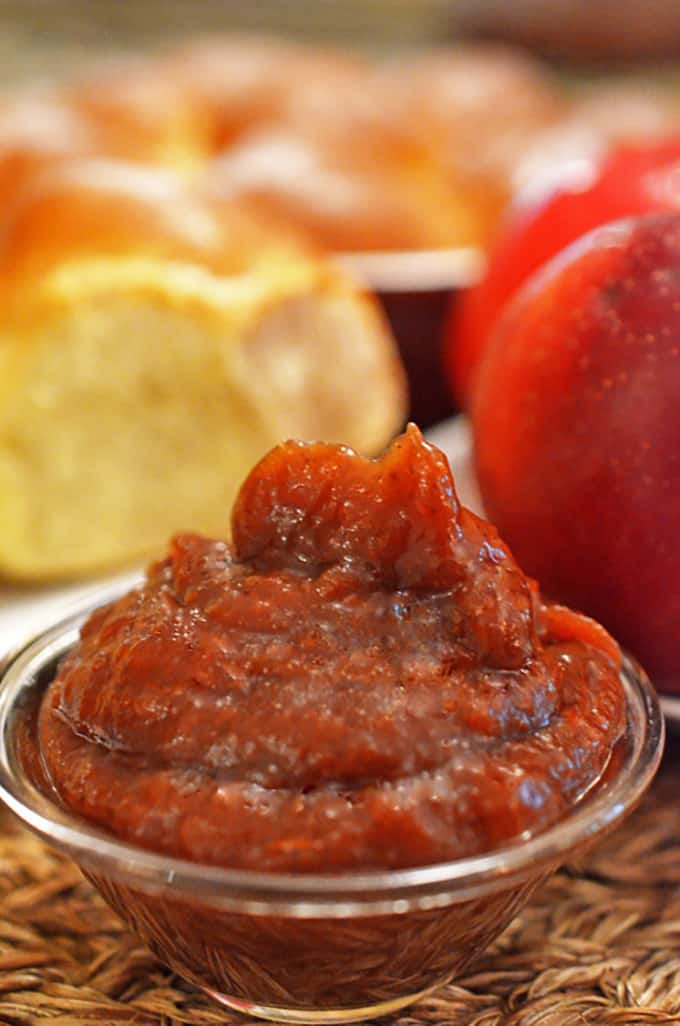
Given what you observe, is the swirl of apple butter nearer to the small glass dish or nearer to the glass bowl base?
the small glass dish

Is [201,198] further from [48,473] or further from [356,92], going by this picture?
[356,92]

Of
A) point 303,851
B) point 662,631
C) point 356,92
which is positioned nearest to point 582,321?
point 662,631

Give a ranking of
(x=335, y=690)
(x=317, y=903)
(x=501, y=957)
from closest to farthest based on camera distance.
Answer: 1. (x=317, y=903)
2. (x=335, y=690)
3. (x=501, y=957)

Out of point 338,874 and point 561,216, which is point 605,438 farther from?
point 561,216

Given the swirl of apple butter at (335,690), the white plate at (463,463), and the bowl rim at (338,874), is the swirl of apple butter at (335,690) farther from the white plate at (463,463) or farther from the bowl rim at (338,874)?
the white plate at (463,463)

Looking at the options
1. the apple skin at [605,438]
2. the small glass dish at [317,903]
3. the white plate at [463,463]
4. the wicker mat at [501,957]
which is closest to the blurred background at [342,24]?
the white plate at [463,463]

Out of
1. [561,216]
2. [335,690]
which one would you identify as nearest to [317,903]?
[335,690]
